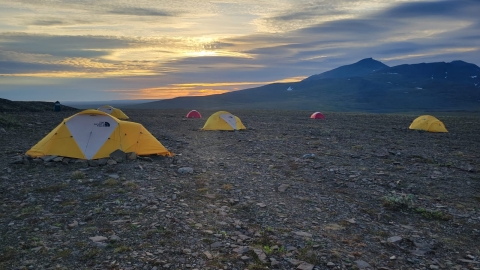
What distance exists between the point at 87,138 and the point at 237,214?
710 cm

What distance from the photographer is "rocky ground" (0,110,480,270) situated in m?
5.70

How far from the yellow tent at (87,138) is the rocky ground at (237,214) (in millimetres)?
695

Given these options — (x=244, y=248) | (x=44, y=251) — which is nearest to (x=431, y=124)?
(x=244, y=248)

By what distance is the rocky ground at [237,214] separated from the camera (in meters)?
5.70

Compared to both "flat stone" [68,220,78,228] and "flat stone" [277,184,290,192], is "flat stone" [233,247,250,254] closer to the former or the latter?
"flat stone" [68,220,78,228]

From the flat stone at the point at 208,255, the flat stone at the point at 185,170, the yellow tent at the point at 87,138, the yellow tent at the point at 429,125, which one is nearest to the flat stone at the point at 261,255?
the flat stone at the point at 208,255

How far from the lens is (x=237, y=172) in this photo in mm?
11812

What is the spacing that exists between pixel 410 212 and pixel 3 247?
8.51 meters

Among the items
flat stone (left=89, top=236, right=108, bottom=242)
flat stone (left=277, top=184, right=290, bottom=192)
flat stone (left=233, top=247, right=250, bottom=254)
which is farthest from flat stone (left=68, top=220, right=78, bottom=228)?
flat stone (left=277, top=184, right=290, bottom=192)

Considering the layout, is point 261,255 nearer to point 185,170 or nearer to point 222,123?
point 185,170

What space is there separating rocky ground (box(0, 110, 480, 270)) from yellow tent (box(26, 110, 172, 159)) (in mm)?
695

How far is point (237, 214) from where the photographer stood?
7.71 m

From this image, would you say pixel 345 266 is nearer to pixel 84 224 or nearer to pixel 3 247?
pixel 84 224

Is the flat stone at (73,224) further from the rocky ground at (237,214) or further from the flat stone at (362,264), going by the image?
the flat stone at (362,264)
